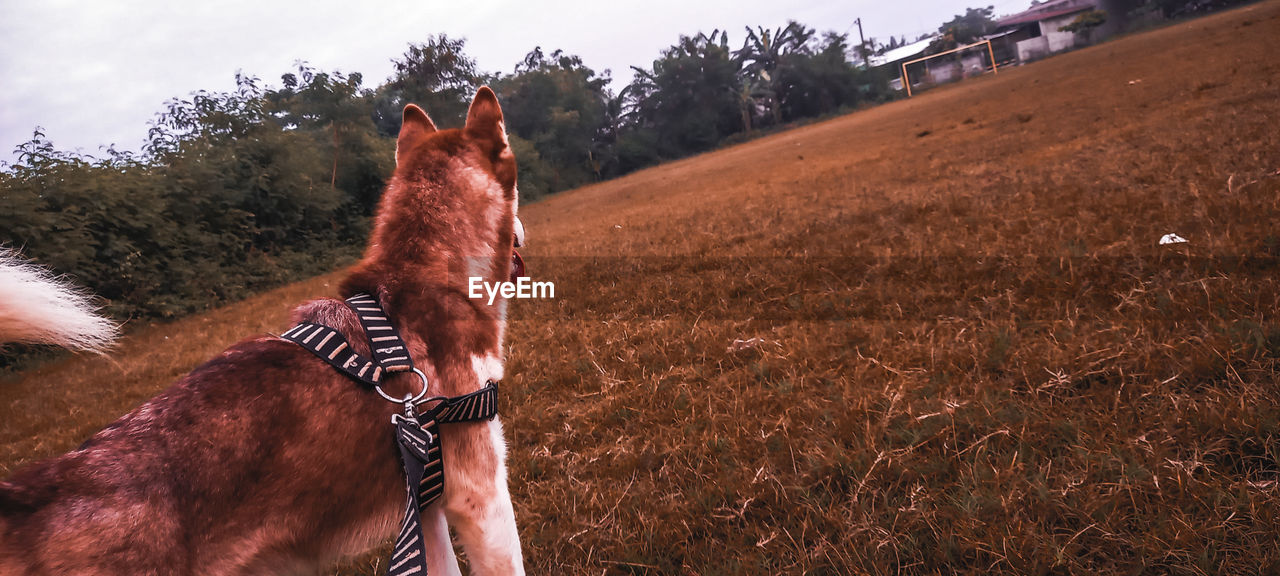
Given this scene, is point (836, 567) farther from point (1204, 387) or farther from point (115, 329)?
point (115, 329)

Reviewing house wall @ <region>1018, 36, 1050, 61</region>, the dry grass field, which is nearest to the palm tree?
house wall @ <region>1018, 36, 1050, 61</region>

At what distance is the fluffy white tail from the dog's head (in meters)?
0.78

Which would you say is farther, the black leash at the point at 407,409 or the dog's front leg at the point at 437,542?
the dog's front leg at the point at 437,542

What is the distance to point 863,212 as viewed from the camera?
303 inches

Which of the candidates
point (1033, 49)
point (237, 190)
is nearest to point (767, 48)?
point (1033, 49)

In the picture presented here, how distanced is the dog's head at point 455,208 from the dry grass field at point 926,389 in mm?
1043

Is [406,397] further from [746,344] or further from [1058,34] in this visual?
[1058,34]

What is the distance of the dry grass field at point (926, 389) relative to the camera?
1944 millimetres

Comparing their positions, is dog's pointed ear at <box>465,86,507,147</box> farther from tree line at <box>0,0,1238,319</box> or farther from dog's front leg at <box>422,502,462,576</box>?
tree line at <box>0,0,1238,319</box>

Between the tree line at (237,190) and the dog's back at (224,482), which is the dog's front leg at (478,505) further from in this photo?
the tree line at (237,190)

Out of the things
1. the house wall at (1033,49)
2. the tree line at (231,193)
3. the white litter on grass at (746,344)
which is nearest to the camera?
the white litter on grass at (746,344)

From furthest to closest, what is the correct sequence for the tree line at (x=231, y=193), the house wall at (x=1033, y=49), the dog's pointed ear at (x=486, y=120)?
1. the house wall at (x=1033, y=49)
2. the tree line at (x=231, y=193)
3. the dog's pointed ear at (x=486, y=120)

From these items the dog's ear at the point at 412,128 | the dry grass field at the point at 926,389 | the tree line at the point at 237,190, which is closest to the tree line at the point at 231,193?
the tree line at the point at 237,190

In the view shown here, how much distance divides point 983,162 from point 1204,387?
27.8 feet
